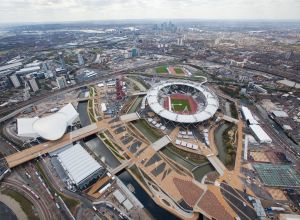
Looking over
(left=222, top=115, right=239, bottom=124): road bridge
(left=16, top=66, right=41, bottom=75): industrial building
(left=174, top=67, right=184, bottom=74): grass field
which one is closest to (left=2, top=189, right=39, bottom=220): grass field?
(left=222, top=115, right=239, bottom=124): road bridge

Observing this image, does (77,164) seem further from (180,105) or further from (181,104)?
(181,104)

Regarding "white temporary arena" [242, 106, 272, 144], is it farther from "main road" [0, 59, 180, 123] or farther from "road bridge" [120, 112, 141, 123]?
"main road" [0, 59, 180, 123]

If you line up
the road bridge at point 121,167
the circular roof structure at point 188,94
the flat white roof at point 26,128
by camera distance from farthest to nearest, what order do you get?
the circular roof structure at point 188,94 < the flat white roof at point 26,128 < the road bridge at point 121,167

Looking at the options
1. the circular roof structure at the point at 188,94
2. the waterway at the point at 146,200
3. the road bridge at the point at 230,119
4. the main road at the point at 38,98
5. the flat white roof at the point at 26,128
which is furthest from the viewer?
the main road at the point at 38,98

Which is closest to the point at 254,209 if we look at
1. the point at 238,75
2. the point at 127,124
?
the point at 127,124

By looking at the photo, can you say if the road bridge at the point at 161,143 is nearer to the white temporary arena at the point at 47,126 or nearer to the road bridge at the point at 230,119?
the road bridge at the point at 230,119

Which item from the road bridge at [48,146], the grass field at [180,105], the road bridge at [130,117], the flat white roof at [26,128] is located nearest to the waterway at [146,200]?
the road bridge at [48,146]

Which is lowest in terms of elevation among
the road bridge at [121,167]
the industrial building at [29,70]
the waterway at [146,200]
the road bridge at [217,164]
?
the waterway at [146,200]
